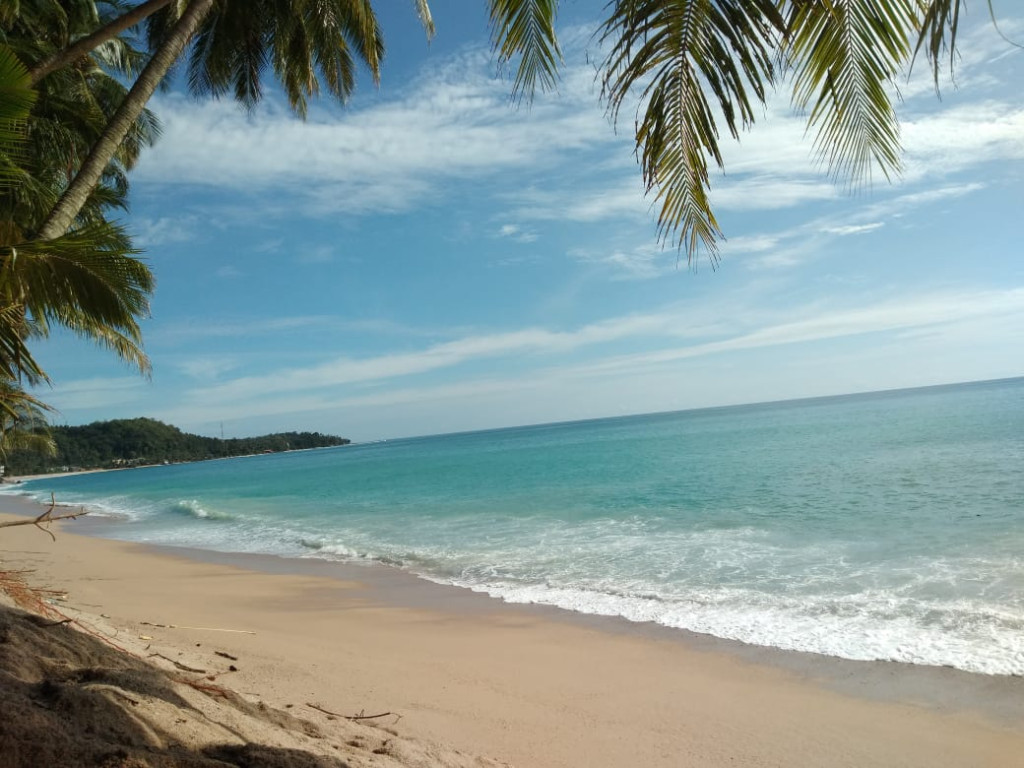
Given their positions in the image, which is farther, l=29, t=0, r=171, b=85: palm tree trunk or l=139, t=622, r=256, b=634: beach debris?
l=139, t=622, r=256, b=634: beach debris

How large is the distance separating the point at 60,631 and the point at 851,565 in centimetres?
904

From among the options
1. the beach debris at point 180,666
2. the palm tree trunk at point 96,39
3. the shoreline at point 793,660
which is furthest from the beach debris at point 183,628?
the palm tree trunk at point 96,39

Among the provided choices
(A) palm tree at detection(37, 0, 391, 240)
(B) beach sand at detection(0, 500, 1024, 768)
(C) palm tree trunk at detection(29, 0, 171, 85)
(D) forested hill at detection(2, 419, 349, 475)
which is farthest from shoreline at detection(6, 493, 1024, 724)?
(D) forested hill at detection(2, 419, 349, 475)

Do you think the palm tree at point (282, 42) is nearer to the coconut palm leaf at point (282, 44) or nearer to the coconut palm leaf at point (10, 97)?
the coconut palm leaf at point (282, 44)

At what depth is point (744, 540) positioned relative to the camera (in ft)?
37.3

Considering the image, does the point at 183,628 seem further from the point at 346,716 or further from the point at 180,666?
the point at 346,716

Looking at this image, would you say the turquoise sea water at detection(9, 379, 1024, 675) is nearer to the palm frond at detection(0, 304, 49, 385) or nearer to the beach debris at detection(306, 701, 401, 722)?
the beach debris at detection(306, 701, 401, 722)

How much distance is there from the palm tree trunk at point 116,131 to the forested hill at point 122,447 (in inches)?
3686

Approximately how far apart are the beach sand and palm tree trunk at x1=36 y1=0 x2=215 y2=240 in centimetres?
327

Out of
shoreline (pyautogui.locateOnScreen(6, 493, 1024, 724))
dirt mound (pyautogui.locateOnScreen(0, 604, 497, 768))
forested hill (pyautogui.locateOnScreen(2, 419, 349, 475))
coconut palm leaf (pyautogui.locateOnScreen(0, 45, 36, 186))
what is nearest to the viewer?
dirt mound (pyautogui.locateOnScreen(0, 604, 497, 768))

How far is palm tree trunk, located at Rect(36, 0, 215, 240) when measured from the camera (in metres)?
5.44

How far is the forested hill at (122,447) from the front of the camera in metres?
96.2

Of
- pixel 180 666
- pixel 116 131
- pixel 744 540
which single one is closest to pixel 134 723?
pixel 180 666

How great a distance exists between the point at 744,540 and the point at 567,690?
7.24m
